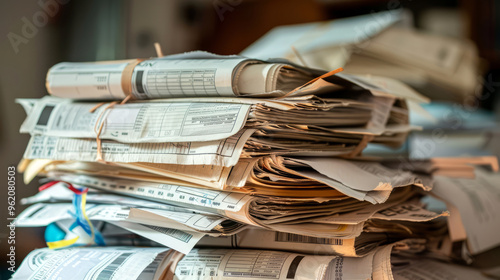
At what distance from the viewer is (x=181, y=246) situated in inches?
20.2

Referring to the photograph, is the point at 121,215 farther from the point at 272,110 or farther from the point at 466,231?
the point at 466,231

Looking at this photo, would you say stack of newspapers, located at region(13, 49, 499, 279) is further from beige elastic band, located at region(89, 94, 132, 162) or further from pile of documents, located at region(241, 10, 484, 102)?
pile of documents, located at region(241, 10, 484, 102)

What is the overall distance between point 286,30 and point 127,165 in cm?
87

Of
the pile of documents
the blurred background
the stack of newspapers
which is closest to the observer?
the stack of newspapers

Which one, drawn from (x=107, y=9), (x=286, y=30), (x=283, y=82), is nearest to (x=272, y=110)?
(x=283, y=82)

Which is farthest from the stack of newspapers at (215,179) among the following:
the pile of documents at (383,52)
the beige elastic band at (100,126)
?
the pile of documents at (383,52)

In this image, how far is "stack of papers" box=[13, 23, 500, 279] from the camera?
20.0 inches

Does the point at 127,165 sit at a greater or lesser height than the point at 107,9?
lesser

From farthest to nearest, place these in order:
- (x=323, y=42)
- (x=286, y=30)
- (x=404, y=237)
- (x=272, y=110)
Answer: (x=286, y=30) < (x=323, y=42) < (x=404, y=237) < (x=272, y=110)

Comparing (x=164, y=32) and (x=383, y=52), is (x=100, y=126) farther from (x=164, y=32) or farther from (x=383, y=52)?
(x=383, y=52)

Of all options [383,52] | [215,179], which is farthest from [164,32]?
→ [215,179]

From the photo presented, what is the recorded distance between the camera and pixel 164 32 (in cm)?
117

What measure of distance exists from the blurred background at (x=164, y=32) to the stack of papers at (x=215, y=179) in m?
0.04

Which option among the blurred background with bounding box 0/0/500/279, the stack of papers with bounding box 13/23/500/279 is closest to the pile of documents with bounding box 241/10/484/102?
the blurred background with bounding box 0/0/500/279
